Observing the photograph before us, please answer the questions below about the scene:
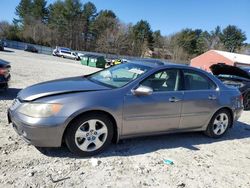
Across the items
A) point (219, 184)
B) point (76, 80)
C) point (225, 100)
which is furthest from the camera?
point (225, 100)

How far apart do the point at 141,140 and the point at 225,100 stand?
2062mm

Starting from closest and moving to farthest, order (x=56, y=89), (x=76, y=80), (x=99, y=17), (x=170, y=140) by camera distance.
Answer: (x=56, y=89)
(x=76, y=80)
(x=170, y=140)
(x=99, y=17)

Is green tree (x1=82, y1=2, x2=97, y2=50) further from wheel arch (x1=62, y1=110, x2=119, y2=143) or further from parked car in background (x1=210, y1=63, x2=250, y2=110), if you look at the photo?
wheel arch (x1=62, y1=110, x2=119, y2=143)

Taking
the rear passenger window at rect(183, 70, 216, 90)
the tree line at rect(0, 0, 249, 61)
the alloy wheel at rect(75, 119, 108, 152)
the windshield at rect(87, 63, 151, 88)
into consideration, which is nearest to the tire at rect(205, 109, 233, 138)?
the rear passenger window at rect(183, 70, 216, 90)

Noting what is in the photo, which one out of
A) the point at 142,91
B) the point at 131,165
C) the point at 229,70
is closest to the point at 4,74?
the point at 142,91

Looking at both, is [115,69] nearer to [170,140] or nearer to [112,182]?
[170,140]

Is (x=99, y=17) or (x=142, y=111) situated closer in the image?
(x=142, y=111)

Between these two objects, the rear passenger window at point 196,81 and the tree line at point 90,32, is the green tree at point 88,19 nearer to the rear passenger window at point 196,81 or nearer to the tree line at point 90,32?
the tree line at point 90,32

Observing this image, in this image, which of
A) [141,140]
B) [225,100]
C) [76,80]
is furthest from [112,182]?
[225,100]

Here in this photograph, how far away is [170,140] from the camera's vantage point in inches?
221

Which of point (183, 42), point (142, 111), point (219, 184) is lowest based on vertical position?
point (219, 184)

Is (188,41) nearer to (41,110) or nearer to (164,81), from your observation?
(164,81)

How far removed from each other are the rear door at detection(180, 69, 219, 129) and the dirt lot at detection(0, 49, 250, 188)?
1.54 feet

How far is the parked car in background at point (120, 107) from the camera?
160 inches
